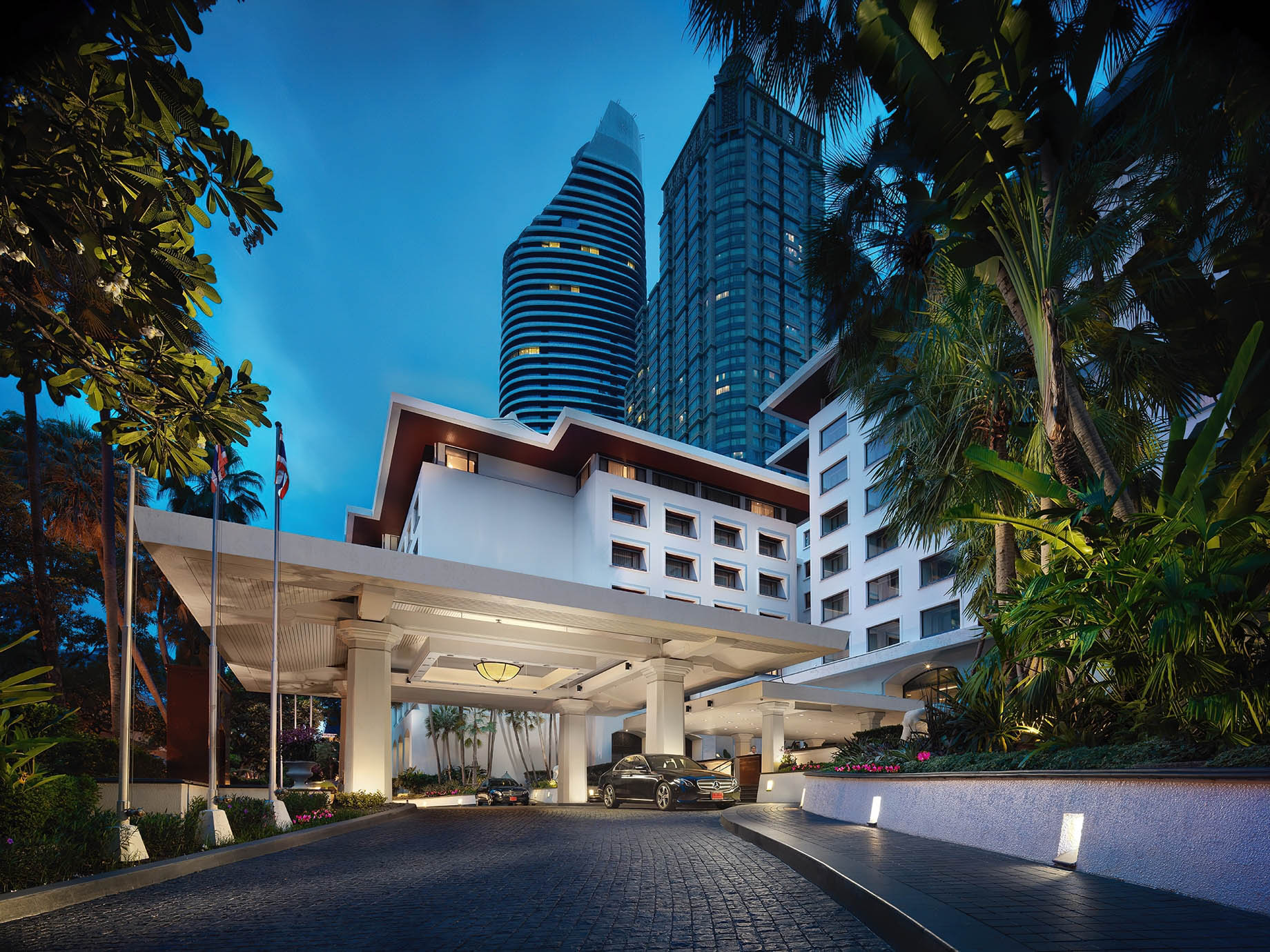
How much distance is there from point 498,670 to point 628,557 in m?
23.8

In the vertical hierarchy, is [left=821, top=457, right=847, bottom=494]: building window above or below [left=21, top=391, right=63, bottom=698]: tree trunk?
above

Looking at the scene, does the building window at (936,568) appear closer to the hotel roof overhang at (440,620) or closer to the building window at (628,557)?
the hotel roof overhang at (440,620)

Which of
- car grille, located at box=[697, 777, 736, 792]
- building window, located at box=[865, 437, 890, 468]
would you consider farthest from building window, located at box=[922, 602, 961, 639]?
car grille, located at box=[697, 777, 736, 792]

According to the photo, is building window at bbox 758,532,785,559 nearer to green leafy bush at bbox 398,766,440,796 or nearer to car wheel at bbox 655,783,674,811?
green leafy bush at bbox 398,766,440,796

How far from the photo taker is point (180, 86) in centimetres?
401

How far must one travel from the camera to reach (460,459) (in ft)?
172

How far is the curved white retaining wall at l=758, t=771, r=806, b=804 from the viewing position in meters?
23.5

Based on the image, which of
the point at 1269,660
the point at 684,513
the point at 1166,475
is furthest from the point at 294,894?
the point at 684,513

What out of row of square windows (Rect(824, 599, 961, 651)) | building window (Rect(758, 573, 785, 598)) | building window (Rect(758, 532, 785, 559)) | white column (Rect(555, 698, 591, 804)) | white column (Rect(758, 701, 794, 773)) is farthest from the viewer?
building window (Rect(758, 532, 785, 559))

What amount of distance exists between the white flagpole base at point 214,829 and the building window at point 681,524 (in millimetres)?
44649

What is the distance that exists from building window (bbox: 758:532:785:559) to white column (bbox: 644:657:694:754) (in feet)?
106

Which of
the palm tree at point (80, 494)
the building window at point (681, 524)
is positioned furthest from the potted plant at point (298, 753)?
the building window at point (681, 524)

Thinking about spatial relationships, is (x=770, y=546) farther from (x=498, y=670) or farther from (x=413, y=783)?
(x=498, y=670)

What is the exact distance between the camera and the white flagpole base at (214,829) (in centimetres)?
1144
